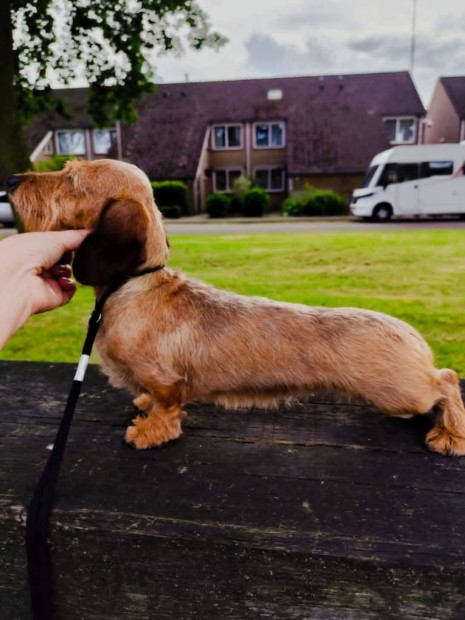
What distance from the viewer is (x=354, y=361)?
2.08m

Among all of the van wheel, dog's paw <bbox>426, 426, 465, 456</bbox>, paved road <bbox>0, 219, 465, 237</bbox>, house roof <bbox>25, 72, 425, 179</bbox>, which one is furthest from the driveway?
dog's paw <bbox>426, 426, 465, 456</bbox>

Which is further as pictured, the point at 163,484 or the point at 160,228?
the point at 160,228

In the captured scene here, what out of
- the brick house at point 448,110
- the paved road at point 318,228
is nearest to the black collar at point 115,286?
the paved road at point 318,228

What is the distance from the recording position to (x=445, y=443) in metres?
2.04

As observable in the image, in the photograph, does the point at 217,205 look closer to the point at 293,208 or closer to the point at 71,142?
the point at 293,208

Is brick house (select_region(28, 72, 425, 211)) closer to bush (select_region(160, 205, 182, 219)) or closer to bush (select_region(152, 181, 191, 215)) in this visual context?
bush (select_region(152, 181, 191, 215))

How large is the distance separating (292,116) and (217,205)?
31.6ft

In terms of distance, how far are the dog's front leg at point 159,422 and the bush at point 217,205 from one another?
29743mm

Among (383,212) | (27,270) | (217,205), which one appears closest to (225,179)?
(217,205)

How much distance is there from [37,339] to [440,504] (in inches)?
217

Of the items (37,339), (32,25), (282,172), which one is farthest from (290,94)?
(37,339)

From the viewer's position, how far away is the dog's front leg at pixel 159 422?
211 centimetres

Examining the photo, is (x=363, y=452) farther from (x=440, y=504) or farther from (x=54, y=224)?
(x=54, y=224)

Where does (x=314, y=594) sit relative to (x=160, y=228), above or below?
below
